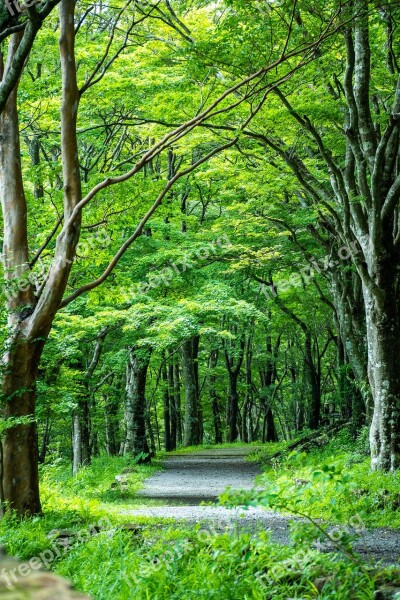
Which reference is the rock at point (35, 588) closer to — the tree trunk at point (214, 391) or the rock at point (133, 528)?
the rock at point (133, 528)

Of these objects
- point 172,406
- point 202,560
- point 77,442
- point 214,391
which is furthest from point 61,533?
point 214,391

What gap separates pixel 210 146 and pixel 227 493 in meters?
10.4

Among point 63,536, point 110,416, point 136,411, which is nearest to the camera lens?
point 63,536

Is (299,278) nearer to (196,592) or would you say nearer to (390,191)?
(390,191)

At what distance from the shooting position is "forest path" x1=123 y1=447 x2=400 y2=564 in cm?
687

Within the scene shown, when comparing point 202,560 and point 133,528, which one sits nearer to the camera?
point 202,560

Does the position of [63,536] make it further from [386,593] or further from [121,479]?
[121,479]

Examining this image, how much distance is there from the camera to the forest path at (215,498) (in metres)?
6.87

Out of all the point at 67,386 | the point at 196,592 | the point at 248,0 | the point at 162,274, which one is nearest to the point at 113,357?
the point at 162,274

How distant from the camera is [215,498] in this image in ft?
39.9

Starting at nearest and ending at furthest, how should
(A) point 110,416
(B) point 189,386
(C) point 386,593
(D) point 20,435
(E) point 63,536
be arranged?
1. (C) point 386,593
2. (E) point 63,536
3. (D) point 20,435
4. (A) point 110,416
5. (B) point 189,386

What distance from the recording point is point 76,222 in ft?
27.1

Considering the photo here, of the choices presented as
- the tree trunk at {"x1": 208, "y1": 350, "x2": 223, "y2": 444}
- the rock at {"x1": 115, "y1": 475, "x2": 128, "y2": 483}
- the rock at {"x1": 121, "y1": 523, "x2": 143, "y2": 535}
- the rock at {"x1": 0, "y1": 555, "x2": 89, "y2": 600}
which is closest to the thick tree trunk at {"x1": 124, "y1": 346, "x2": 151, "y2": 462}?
the rock at {"x1": 115, "y1": 475, "x2": 128, "y2": 483}

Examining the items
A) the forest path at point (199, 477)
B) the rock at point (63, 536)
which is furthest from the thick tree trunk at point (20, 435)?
the forest path at point (199, 477)
